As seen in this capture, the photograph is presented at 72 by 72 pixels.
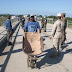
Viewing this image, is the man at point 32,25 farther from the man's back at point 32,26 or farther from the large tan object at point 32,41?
the large tan object at point 32,41

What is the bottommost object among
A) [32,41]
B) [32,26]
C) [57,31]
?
[32,41]

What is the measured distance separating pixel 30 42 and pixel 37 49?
0.44 m

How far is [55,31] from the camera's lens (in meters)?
7.27

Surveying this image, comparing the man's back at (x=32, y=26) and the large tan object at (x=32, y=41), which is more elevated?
the man's back at (x=32, y=26)

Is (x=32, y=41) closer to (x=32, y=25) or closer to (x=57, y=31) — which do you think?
(x=32, y=25)

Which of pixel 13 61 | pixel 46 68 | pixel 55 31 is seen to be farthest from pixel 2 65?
pixel 55 31

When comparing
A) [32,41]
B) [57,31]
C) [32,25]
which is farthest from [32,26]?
[57,31]

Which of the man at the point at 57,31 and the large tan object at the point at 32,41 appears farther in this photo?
the man at the point at 57,31

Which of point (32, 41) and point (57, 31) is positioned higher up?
point (57, 31)

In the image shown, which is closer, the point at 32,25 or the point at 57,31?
the point at 32,25

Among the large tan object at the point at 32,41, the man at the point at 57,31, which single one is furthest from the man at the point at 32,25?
the man at the point at 57,31

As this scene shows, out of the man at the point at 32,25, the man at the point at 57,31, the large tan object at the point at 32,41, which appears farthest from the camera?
the man at the point at 57,31

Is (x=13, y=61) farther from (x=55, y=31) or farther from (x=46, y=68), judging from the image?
(x=55, y=31)

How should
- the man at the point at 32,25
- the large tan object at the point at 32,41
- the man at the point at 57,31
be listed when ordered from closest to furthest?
the large tan object at the point at 32,41 → the man at the point at 32,25 → the man at the point at 57,31
